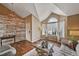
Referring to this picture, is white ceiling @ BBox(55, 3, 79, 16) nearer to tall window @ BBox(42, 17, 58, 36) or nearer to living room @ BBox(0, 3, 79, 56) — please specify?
living room @ BBox(0, 3, 79, 56)

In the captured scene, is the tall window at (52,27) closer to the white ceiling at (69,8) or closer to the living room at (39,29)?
the living room at (39,29)

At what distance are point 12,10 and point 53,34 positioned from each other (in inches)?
28.7

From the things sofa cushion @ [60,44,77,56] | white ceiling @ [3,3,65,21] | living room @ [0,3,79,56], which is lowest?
sofa cushion @ [60,44,77,56]

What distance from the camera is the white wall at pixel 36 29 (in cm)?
185

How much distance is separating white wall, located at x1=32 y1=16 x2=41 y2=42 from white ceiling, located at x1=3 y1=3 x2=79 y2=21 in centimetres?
7

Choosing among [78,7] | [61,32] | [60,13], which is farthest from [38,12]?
[78,7]

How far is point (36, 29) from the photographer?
1.87 metres

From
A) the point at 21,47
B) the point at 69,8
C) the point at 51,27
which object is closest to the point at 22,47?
the point at 21,47

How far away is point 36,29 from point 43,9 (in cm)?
33

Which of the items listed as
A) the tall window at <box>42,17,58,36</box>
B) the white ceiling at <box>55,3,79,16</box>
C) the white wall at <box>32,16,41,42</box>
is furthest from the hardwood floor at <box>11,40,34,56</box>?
the white ceiling at <box>55,3,79,16</box>

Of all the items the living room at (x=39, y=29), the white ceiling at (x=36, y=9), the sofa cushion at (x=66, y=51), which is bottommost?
the sofa cushion at (x=66, y=51)

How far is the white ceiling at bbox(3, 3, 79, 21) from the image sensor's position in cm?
180

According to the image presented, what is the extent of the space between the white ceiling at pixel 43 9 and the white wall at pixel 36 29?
0.07 metres

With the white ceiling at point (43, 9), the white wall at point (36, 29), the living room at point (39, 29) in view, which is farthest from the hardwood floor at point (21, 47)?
the white ceiling at point (43, 9)
